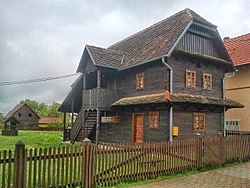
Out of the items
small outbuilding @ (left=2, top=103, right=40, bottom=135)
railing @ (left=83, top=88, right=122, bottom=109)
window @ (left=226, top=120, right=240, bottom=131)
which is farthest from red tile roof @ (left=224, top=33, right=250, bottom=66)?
small outbuilding @ (left=2, top=103, right=40, bottom=135)

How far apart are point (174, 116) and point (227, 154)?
4114 mm

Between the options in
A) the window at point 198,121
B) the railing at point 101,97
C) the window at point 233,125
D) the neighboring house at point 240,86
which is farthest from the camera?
the window at point 233,125

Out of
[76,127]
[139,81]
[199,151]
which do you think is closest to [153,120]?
[139,81]

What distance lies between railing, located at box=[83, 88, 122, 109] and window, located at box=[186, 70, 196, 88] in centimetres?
506

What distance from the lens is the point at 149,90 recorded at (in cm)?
1744

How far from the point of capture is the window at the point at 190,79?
17.2m

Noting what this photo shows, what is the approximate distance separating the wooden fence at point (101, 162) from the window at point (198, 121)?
16.1 ft

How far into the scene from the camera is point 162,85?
16.4 m

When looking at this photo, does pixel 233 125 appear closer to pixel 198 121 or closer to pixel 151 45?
pixel 198 121

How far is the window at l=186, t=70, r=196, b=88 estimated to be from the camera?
17.2 m

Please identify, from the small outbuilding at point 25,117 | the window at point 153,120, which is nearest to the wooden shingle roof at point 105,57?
the window at point 153,120

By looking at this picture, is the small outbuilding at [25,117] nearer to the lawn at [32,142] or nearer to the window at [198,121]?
the lawn at [32,142]

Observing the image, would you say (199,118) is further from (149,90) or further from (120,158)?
(120,158)

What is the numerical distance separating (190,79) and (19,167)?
1289 centimetres
